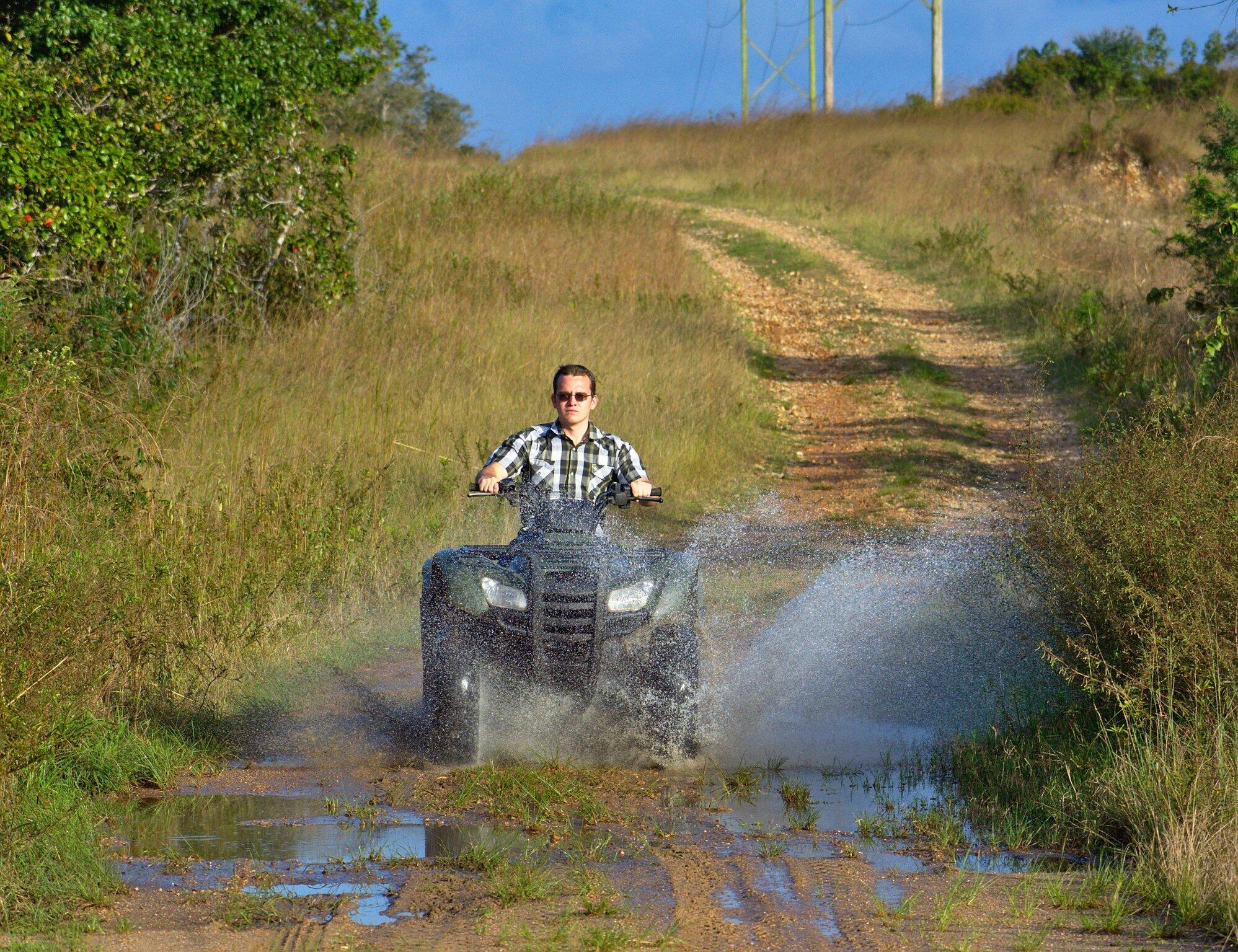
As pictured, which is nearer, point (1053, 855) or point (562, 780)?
point (1053, 855)

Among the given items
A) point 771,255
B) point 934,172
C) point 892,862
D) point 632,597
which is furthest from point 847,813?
point 934,172

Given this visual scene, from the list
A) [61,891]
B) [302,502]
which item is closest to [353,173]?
[302,502]

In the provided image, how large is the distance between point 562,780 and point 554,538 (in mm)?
966

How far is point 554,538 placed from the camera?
5898mm

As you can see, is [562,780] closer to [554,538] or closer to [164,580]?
[554,538]

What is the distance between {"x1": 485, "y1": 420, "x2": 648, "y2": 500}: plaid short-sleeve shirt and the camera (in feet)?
21.1

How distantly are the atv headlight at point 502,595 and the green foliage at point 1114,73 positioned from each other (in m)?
30.7

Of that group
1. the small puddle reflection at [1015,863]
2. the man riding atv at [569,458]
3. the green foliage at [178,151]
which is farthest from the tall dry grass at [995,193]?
the small puddle reflection at [1015,863]

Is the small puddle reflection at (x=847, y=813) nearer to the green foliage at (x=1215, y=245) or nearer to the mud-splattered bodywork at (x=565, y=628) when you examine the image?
the mud-splattered bodywork at (x=565, y=628)

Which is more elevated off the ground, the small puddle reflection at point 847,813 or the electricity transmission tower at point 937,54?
the electricity transmission tower at point 937,54

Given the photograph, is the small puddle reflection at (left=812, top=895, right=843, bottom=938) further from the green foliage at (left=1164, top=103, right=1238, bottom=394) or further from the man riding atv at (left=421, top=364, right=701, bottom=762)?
the green foliage at (left=1164, top=103, right=1238, bottom=394)

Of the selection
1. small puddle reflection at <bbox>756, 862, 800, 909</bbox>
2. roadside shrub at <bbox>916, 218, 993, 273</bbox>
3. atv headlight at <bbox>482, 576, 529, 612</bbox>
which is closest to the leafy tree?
roadside shrub at <bbox>916, 218, 993, 273</bbox>

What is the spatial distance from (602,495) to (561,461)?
30 centimetres

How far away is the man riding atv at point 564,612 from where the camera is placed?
223 inches
